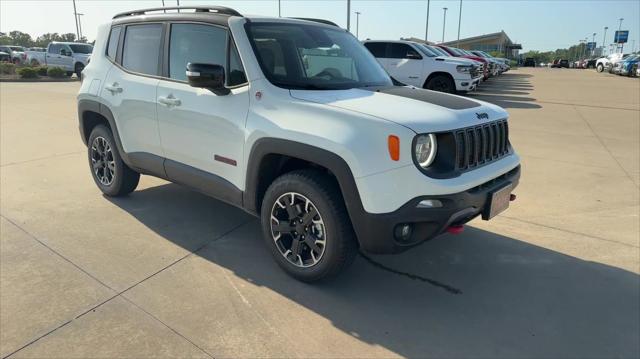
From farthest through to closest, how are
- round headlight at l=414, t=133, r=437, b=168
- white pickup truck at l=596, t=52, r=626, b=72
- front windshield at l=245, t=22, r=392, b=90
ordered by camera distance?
white pickup truck at l=596, t=52, r=626, b=72 → front windshield at l=245, t=22, r=392, b=90 → round headlight at l=414, t=133, r=437, b=168

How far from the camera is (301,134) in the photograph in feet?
9.93

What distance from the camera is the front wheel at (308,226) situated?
3.00m

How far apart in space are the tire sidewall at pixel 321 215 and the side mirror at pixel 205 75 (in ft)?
2.84

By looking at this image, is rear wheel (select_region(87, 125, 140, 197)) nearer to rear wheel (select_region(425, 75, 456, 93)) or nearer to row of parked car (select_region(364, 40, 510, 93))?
row of parked car (select_region(364, 40, 510, 93))

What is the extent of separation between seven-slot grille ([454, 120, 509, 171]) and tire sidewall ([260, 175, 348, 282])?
885 mm

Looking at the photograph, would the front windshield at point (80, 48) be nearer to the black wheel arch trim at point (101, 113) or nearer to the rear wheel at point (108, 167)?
the black wheel arch trim at point (101, 113)

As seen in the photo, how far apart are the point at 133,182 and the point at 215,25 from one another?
2172 millimetres

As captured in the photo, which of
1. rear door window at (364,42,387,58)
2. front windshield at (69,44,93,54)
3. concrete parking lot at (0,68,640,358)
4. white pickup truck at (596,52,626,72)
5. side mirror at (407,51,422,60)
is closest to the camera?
concrete parking lot at (0,68,640,358)

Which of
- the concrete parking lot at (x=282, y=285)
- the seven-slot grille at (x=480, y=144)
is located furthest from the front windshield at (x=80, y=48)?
the seven-slot grille at (x=480, y=144)

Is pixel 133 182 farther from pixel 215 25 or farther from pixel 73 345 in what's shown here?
pixel 73 345

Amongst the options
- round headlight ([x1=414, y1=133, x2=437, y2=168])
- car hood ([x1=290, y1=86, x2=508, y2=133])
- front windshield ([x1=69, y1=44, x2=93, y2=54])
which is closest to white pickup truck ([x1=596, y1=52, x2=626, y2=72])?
front windshield ([x1=69, y1=44, x2=93, y2=54])

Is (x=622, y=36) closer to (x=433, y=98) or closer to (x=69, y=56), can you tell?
(x=69, y=56)

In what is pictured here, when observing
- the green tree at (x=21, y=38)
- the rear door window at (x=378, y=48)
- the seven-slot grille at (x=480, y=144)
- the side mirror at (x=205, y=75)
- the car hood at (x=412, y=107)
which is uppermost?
the green tree at (x=21, y=38)

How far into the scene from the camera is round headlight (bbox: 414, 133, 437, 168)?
2844 millimetres
